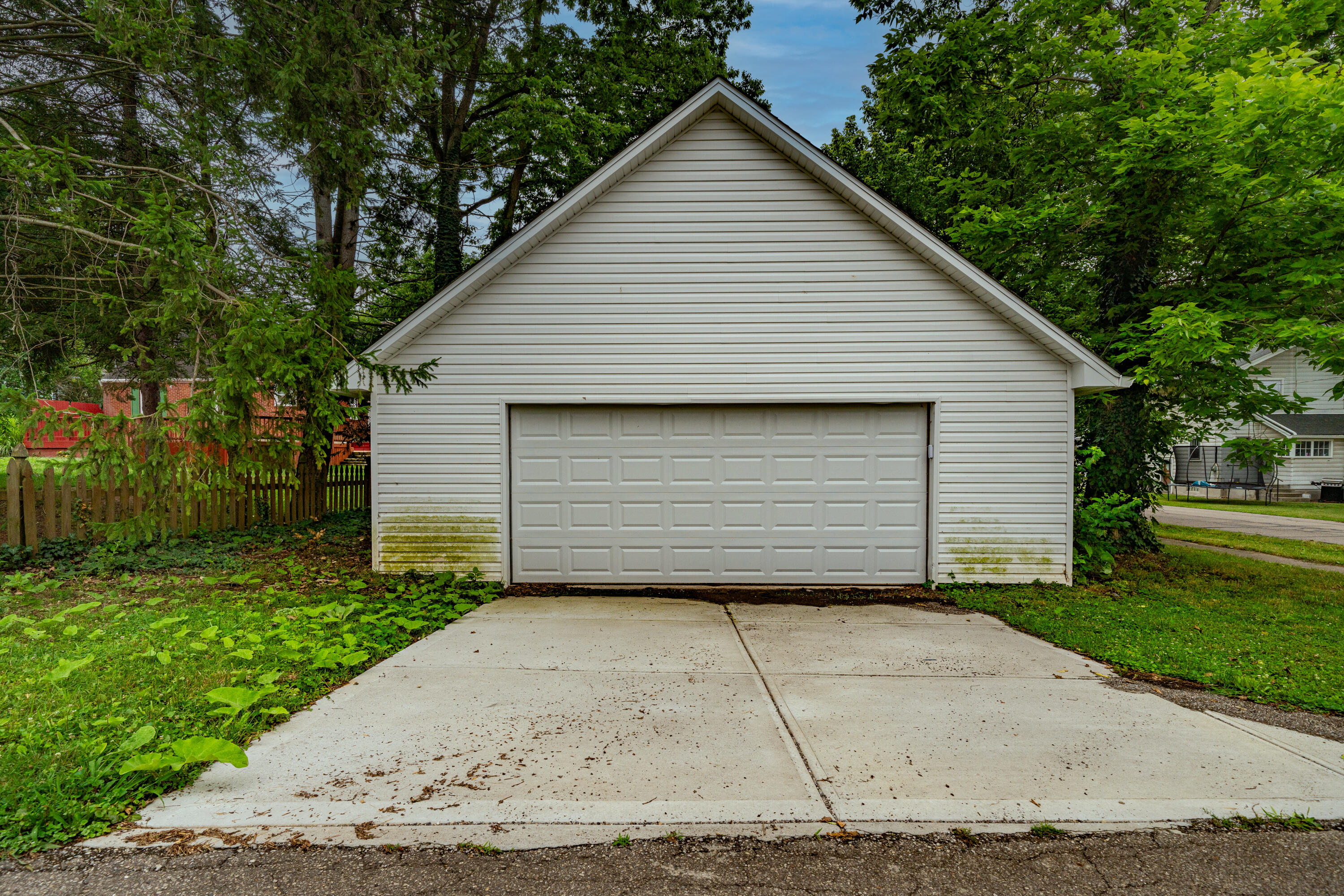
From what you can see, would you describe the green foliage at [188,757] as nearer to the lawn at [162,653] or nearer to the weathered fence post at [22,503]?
the lawn at [162,653]

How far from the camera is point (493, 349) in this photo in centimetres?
784

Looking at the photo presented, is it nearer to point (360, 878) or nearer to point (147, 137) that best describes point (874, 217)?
point (360, 878)

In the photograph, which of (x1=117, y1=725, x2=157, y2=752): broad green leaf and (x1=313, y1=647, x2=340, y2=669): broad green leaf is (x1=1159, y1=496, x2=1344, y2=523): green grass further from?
(x1=117, y1=725, x2=157, y2=752): broad green leaf

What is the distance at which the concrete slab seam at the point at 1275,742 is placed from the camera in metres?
3.36

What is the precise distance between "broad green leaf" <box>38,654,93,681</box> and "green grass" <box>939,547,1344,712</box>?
7254 mm

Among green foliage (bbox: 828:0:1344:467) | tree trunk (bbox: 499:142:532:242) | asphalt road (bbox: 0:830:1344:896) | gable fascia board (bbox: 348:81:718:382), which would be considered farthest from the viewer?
tree trunk (bbox: 499:142:532:242)

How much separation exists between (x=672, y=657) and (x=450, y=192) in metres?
12.4

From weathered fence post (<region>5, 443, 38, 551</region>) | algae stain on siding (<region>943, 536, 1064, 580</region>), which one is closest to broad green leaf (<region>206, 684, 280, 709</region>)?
weathered fence post (<region>5, 443, 38, 551</region>)

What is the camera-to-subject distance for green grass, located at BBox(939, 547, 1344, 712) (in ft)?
15.7

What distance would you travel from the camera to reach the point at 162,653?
452cm

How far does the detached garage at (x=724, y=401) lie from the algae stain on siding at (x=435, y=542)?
2cm

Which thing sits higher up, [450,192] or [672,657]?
[450,192]

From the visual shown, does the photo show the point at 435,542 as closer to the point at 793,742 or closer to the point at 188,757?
the point at 188,757

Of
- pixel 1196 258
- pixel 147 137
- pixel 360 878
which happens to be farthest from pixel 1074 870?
pixel 147 137
